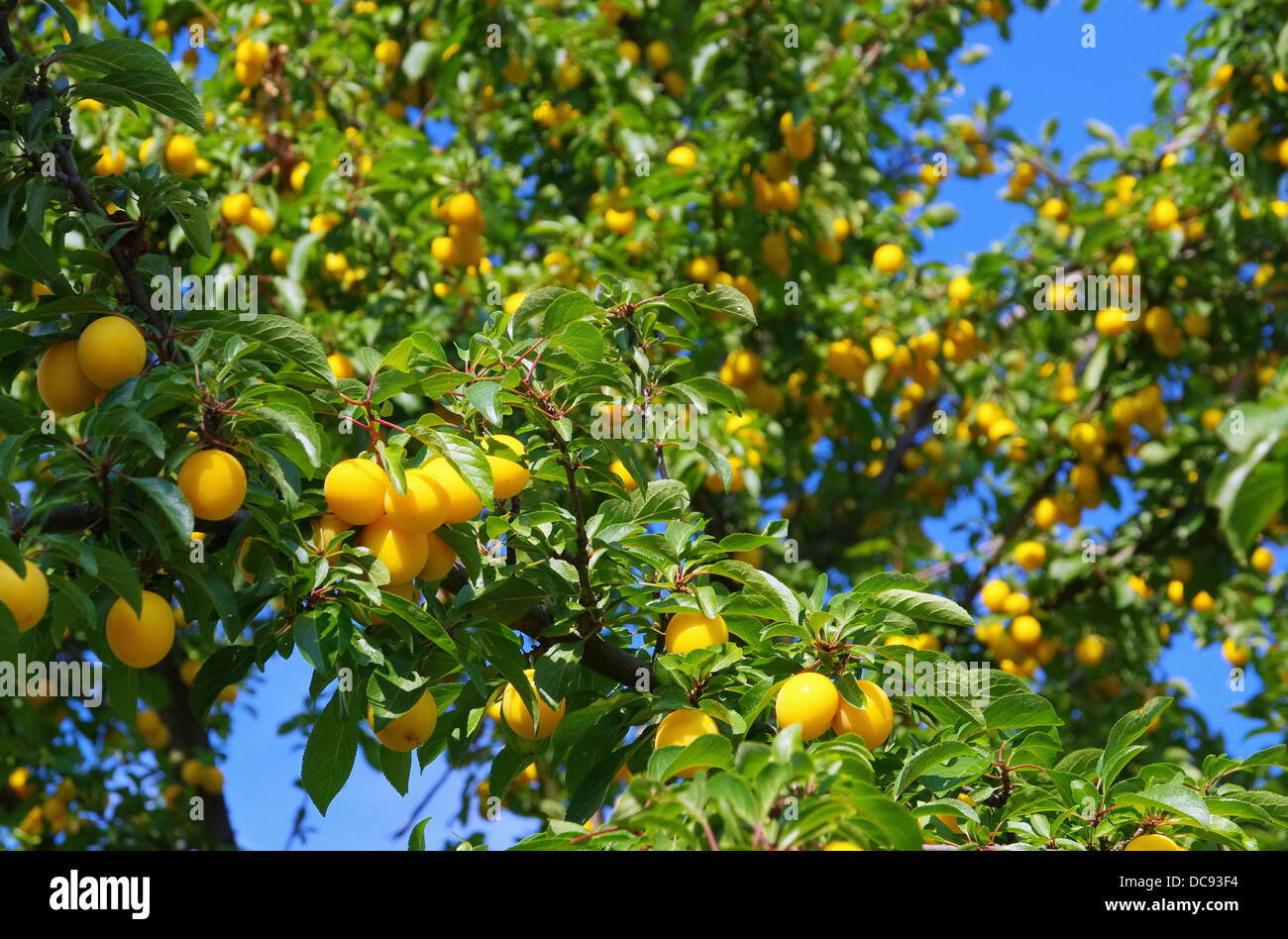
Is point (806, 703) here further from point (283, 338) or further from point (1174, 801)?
point (283, 338)

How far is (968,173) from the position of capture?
5.90 metres

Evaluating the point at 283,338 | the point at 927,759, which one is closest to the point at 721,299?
the point at 283,338

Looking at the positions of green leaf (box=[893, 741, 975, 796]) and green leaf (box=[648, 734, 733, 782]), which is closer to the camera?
green leaf (box=[648, 734, 733, 782])

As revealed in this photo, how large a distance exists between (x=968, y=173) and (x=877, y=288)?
4.92 feet

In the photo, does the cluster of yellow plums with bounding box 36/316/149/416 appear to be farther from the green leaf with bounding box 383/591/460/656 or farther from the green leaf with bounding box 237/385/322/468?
the green leaf with bounding box 383/591/460/656

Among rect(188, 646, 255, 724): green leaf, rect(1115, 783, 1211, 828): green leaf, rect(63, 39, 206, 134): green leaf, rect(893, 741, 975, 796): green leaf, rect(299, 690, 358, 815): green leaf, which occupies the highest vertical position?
rect(63, 39, 206, 134): green leaf

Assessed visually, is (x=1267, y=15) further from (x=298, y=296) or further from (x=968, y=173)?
(x=298, y=296)

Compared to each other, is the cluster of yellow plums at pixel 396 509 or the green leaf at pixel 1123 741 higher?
the cluster of yellow plums at pixel 396 509

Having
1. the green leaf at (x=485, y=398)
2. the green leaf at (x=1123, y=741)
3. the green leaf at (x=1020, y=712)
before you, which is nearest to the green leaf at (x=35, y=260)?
the green leaf at (x=485, y=398)

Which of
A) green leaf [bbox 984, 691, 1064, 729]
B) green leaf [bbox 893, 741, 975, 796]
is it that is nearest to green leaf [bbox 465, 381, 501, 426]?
green leaf [bbox 893, 741, 975, 796]

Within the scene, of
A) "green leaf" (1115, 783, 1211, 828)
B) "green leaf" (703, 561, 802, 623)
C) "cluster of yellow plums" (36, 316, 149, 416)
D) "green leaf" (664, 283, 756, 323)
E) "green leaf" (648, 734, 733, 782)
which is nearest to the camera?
"green leaf" (648, 734, 733, 782)

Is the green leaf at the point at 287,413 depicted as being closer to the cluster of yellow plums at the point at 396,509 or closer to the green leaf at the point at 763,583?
the cluster of yellow plums at the point at 396,509

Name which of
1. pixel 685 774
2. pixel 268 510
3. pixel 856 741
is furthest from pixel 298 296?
pixel 856 741
